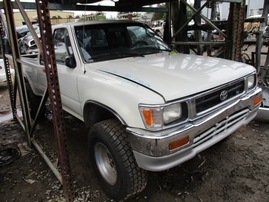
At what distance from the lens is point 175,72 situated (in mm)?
2465

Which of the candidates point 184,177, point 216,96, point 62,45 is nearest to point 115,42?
point 62,45

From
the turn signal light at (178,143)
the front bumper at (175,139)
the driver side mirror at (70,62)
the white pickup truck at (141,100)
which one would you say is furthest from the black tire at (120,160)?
the driver side mirror at (70,62)

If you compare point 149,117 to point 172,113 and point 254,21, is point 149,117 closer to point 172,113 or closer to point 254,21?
point 172,113

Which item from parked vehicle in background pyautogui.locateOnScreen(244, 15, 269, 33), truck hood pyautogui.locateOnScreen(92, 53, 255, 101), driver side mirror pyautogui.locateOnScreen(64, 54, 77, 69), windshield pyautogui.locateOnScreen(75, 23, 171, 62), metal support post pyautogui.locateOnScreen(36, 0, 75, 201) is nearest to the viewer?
metal support post pyautogui.locateOnScreen(36, 0, 75, 201)

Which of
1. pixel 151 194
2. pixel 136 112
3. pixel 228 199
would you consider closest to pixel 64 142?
pixel 136 112

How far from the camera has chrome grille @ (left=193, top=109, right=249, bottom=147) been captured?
2.16 meters

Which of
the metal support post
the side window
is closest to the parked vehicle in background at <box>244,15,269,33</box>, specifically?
the side window

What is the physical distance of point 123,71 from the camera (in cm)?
252

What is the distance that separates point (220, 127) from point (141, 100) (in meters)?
0.94

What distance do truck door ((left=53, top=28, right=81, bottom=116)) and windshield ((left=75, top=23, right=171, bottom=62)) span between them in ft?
0.65

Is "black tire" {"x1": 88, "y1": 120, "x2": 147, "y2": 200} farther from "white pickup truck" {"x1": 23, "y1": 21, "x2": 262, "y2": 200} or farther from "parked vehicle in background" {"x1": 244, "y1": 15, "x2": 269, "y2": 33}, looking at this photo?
"parked vehicle in background" {"x1": 244, "y1": 15, "x2": 269, "y2": 33}

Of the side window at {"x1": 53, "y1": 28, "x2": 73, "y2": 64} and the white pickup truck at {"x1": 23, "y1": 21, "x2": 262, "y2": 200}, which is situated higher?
the side window at {"x1": 53, "y1": 28, "x2": 73, "y2": 64}

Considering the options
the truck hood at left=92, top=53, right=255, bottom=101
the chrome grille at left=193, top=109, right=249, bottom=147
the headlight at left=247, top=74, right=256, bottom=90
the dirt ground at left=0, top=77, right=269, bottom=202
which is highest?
the truck hood at left=92, top=53, right=255, bottom=101

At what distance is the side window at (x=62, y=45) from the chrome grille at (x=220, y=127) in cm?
193
